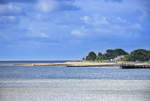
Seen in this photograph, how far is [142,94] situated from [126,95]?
196 centimetres

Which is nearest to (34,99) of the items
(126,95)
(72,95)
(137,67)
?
(72,95)

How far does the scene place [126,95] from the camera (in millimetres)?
46438

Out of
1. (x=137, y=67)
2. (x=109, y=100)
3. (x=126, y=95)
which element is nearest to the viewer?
(x=109, y=100)

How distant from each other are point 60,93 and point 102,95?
549 cm

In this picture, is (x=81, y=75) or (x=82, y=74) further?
(x=82, y=74)

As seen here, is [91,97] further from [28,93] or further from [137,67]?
[137,67]

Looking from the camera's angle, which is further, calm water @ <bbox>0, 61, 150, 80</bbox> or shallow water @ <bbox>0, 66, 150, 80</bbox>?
calm water @ <bbox>0, 61, 150, 80</bbox>

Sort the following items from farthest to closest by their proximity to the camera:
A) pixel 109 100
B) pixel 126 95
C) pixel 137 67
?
pixel 137 67
pixel 126 95
pixel 109 100

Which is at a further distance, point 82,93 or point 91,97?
point 82,93

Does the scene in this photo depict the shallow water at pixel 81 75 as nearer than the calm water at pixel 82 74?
Yes

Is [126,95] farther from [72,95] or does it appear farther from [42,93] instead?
[42,93]

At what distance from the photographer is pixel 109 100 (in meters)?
42.0

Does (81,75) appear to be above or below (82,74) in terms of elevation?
below

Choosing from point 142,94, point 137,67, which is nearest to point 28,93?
point 142,94
